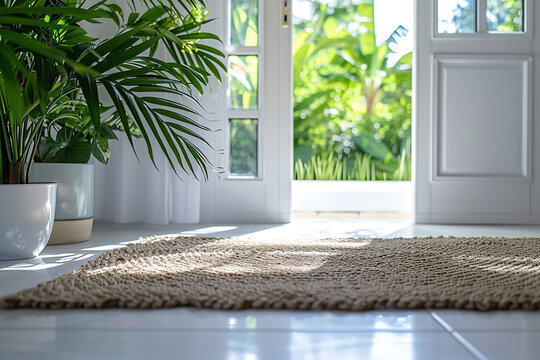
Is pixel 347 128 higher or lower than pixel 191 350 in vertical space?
higher

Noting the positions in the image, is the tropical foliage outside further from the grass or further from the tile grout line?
the tile grout line

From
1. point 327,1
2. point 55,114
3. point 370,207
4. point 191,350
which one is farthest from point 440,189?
point 327,1

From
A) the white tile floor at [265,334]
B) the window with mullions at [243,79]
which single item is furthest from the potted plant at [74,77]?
the window with mullions at [243,79]

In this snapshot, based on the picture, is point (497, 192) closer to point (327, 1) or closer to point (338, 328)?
point (338, 328)

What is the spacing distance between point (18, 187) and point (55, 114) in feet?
1.26

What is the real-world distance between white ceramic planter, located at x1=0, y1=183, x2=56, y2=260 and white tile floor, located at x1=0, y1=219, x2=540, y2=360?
2.05ft

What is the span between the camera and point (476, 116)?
2.94 meters

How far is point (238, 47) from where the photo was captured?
116 inches

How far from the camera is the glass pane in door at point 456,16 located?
9.66 feet

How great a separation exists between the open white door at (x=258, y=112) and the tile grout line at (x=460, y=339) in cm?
193

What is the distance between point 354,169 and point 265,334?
454cm

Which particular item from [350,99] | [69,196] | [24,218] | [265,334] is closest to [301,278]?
[265,334]

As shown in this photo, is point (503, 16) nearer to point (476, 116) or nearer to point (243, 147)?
point (476, 116)

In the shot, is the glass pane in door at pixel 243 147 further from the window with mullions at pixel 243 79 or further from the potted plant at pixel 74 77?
the potted plant at pixel 74 77
